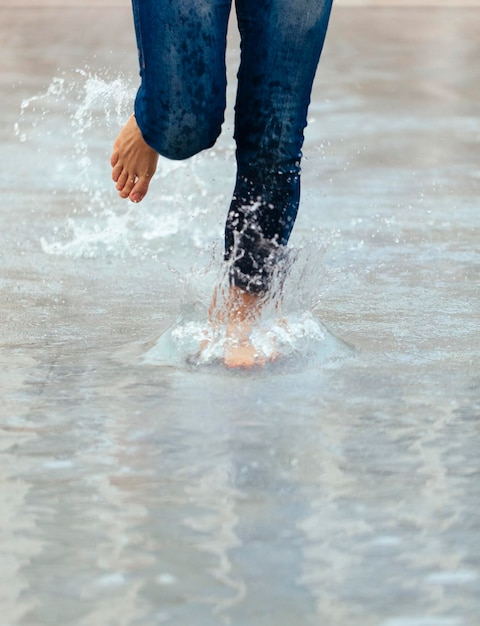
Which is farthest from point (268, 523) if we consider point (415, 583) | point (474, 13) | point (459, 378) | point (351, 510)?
point (474, 13)

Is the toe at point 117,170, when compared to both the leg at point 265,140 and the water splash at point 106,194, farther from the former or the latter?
the water splash at point 106,194

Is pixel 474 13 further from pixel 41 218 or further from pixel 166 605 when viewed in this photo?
pixel 166 605

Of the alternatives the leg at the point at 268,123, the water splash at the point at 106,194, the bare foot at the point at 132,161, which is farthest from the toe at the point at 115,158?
the water splash at the point at 106,194

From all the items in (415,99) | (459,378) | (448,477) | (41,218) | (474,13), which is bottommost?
(474,13)

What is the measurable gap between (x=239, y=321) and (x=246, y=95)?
1.32 ft

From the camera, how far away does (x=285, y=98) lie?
2.48m

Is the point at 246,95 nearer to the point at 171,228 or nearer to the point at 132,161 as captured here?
the point at 132,161

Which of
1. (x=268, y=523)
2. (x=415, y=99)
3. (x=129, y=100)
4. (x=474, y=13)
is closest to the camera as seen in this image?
(x=268, y=523)

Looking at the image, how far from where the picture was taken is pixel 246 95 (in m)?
2.49

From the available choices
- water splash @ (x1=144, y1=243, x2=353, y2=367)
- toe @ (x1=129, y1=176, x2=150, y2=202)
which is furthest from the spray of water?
toe @ (x1=129, y1=176, x2=150, y2=202)

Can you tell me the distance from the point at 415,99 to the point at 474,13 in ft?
18.8

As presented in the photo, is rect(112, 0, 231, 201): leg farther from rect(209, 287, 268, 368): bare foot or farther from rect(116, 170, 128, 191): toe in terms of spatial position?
rect(209, 287, 268, 368): bare foot

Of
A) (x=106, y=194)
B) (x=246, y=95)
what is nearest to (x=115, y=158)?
(x=246, y=95)

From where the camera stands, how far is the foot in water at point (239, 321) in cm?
254
